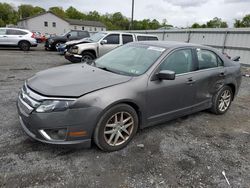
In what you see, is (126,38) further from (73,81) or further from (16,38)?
(16,38)

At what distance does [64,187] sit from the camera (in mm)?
2086

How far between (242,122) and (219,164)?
1.90 metres

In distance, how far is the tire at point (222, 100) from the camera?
13.5ft

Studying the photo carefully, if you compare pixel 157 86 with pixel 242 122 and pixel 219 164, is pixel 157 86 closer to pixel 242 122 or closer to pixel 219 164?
pixel 219 164

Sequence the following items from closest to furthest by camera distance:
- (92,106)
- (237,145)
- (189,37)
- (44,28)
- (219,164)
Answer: (92,106)
(219,164)
(237,145)
(189,37)
(44,28)

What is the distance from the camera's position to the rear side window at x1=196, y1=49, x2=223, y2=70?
3.71m

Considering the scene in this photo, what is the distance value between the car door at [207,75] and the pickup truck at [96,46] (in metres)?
5.82

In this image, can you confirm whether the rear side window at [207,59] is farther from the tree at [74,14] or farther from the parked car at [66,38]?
the tree at [74,14]

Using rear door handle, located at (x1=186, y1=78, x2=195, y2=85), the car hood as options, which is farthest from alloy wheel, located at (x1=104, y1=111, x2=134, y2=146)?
rear door handle, located at (x1=186, y1=78, x2=195, y2=85)

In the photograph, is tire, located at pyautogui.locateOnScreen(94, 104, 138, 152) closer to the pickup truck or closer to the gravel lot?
the gravel lot

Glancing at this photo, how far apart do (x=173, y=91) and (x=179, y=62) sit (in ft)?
1.85

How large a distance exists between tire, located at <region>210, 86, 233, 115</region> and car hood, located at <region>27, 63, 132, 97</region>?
2.29 m

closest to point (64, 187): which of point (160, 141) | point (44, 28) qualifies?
point (160, 141)

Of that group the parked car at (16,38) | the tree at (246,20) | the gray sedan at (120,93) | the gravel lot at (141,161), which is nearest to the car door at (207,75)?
the gray sedan at (120,93)
